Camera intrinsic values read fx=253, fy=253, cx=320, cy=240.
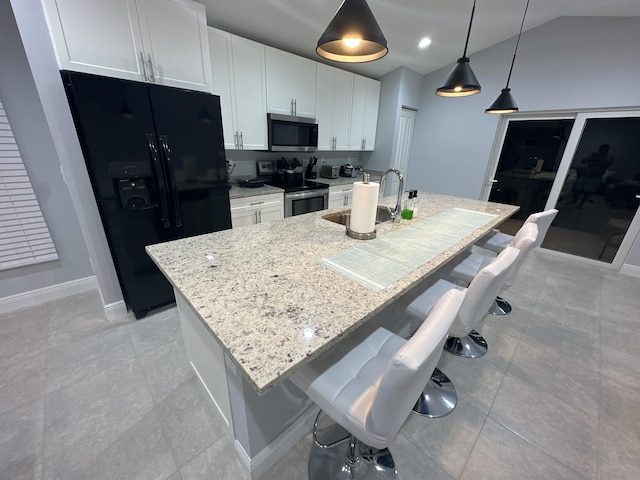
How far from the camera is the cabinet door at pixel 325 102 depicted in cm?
346

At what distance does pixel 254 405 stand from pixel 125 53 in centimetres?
243

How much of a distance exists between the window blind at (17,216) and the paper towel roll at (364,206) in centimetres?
279

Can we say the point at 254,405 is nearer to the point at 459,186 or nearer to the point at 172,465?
the point at 172,465

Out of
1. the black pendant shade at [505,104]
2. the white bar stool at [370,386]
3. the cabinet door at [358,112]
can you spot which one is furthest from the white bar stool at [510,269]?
the cabinet door at [358,112]

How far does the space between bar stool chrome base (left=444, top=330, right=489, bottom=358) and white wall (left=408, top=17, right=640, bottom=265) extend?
2948 millimetres

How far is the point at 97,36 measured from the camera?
169cm

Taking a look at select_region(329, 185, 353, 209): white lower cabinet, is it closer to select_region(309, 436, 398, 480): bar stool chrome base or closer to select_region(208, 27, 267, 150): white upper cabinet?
select_region(208, 27, 267, 150): white upper cabinet

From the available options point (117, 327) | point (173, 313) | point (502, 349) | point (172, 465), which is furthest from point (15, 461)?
point (502, 349)

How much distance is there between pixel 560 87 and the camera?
3.27m

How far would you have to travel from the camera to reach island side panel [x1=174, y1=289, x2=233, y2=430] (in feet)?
3.75

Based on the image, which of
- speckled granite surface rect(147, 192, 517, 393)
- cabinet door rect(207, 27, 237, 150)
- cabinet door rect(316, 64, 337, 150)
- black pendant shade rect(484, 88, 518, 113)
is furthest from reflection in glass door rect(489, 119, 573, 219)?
cabinet door rect(207, 27, 237, 150)

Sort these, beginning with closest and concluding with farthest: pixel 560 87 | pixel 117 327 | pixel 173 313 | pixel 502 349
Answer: pixel 502 349, pixel 117 327, pixel 173 313, pixel 560 87

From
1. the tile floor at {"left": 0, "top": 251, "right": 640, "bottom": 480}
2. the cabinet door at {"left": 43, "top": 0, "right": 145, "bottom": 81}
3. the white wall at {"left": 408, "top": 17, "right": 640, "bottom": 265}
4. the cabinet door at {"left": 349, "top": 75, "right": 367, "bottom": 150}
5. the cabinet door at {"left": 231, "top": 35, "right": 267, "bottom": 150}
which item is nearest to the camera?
the tile floor at {"left": 0, "top": 251, "right": 640, "bottom": 480}

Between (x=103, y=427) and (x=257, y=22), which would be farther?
(x=257, y=22)
